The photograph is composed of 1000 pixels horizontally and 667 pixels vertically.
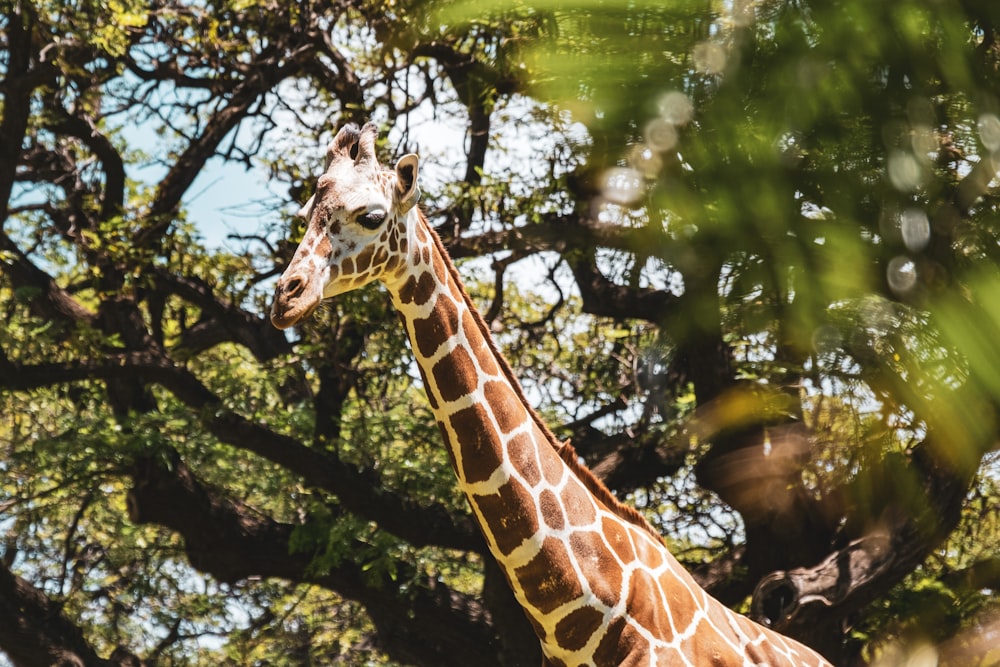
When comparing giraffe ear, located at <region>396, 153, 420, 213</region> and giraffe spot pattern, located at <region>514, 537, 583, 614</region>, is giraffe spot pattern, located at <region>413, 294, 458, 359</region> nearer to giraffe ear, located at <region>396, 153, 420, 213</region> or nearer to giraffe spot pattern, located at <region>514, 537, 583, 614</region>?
giraffe ear, located at <region>396, 153, 420, 213</region>

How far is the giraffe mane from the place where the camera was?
4.03 m

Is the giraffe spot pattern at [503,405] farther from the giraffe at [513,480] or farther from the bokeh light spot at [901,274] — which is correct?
the bokeh light spot at [901,274]

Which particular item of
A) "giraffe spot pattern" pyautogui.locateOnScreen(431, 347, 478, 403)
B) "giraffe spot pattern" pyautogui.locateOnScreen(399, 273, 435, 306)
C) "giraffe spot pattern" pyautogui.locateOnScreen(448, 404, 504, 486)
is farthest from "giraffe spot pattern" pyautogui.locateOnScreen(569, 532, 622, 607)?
→ "giraffe spot pattern" pyautogui.locateOnScreen(399, 273, 435, 306)

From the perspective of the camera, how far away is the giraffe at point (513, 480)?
3.78 meters

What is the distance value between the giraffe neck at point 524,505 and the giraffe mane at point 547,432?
0.01 m

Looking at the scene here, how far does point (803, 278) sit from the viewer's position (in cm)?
72

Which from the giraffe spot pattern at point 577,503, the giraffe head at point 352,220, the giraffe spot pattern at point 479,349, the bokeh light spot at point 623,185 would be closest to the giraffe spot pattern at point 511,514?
the giraffe spot pattern at point 577,503

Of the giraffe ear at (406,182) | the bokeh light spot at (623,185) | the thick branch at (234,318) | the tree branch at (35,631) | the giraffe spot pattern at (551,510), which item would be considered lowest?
the bokeh light spot at (623,185)

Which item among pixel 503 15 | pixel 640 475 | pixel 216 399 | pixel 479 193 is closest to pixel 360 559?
pixel 216 399

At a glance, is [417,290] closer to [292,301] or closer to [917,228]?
[292,301]

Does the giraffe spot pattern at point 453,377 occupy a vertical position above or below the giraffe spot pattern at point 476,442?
above

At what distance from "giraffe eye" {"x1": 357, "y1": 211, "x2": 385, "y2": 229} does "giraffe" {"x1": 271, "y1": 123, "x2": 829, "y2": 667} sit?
2 centimetres

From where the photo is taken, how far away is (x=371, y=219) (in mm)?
3584

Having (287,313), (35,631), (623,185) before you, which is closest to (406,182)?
(287,313)
